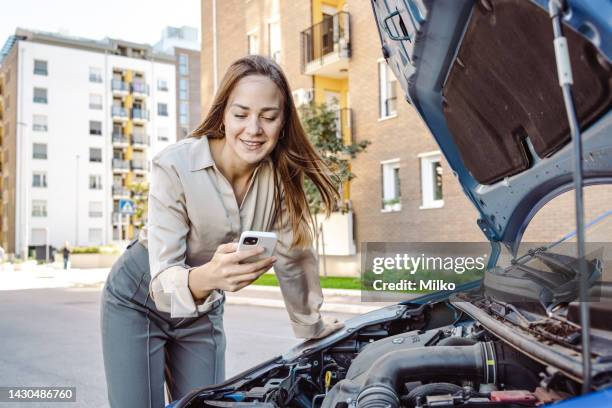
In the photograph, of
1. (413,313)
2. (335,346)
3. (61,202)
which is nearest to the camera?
(335,346)

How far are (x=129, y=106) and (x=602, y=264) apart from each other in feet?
159

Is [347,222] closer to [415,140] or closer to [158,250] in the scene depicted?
[415,140]

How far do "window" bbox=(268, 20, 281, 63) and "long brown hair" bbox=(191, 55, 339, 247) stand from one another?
16971 mm

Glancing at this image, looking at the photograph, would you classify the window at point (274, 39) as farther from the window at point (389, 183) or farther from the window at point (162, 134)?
the window at point (162, 134)

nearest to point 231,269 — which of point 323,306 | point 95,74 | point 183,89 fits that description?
point 323,306

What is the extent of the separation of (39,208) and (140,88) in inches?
509

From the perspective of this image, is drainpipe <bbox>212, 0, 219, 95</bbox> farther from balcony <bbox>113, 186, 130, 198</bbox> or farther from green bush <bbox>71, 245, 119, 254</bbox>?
balcony <bbox>113, 186, 130, 198</bbox>

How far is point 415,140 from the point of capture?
13.7 metres

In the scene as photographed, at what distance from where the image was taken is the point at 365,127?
15.2 meters

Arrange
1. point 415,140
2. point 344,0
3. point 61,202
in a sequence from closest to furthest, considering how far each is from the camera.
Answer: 1. point 415,140
2. point 344,0
3. point 61,202

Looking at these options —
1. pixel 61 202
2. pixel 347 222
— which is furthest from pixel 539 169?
pixel 61 202

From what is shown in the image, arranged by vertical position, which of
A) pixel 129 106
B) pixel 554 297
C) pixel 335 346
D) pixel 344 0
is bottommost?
pixel 335 346

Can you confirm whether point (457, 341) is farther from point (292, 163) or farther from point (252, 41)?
point (252, 41)

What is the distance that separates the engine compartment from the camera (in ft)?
4.92
